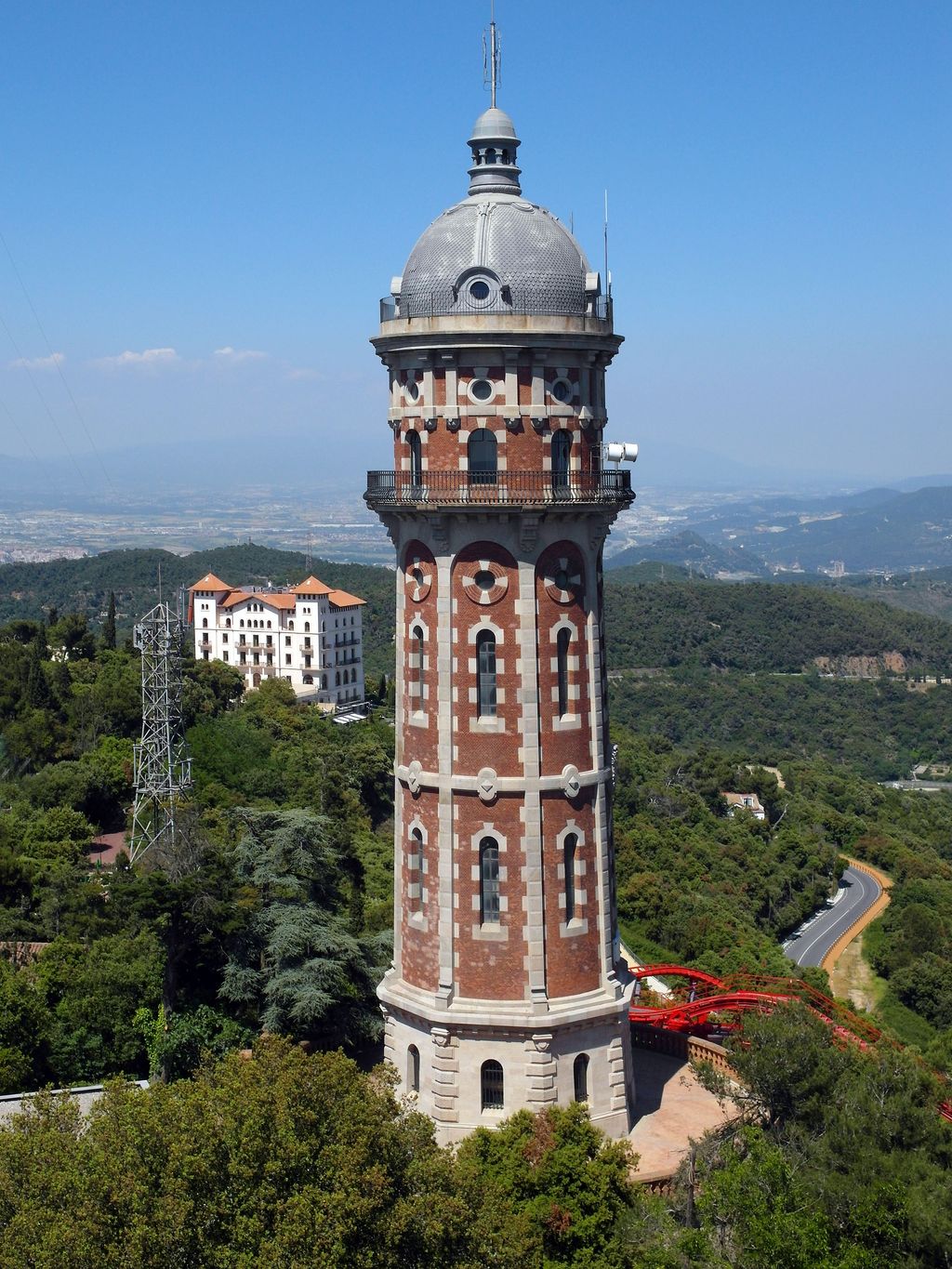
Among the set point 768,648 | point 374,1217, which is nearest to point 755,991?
point 374,1217

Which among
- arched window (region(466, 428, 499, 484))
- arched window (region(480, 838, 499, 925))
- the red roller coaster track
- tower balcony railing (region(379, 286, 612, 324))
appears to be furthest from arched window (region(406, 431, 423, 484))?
the red roller coaster track

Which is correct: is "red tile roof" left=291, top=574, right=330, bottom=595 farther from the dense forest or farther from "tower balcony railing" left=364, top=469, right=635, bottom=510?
"tower balcony railing" left=364, top=469, right=635, bottom=510

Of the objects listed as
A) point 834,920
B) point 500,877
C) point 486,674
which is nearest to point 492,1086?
point 500,877

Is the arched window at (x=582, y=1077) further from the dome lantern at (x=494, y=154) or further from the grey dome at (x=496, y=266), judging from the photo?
the dome lantern at (x=494, y=154)

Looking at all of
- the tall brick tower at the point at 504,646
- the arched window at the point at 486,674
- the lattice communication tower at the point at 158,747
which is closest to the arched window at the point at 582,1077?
the tall brick tower at the point at 504,646

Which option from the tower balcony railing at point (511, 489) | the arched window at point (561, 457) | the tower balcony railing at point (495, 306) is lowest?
the tower balcony railing at point (511, 489)

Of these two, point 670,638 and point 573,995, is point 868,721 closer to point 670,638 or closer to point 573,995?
point 670,638
